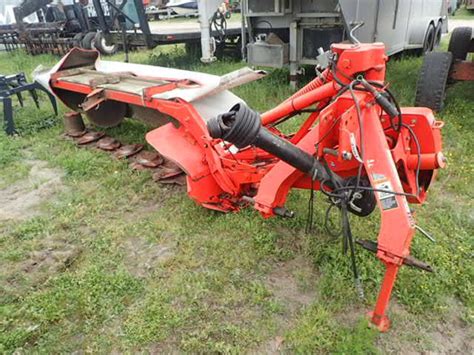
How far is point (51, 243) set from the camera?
319cm

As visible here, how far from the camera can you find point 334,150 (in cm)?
238

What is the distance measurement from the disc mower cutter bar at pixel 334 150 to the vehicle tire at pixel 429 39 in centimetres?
598

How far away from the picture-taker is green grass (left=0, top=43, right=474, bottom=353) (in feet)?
7.62

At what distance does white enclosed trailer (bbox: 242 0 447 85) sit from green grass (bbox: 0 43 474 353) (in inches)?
97.5

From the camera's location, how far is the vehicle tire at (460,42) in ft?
16.4

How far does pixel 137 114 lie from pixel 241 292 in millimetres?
2959

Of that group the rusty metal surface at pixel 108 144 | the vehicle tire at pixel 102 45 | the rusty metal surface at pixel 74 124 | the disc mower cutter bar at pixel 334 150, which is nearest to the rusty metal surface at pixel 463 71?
the disc mower cutter bar at pixel 334 150

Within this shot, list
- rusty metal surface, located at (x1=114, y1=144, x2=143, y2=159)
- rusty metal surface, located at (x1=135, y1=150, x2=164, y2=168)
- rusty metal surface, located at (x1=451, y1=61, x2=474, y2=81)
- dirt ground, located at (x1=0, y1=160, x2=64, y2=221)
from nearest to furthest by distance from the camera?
dirt ground, located at (x1=0, y1=160, x2=64, y2=221), rusty metal surface, located at (x1=135, y1=150, x2=164, y2=168), rusty metal surface, located at (x1=114, y1=144, x2=143, y2=159), rusty metal surface, located at (x1=451, y1=61, x2=474, y2=81)

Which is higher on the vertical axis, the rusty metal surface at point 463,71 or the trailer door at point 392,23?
the trailer door at point 392,23

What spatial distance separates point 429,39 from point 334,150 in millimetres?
7131

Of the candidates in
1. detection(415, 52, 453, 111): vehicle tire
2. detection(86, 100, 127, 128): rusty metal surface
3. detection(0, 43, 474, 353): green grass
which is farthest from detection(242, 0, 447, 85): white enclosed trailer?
detection(0, 43, 474, 353): green grass

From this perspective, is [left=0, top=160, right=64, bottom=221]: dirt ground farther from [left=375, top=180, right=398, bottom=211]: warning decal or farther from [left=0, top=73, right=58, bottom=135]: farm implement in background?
[left=375, top=180, right=398, bottom=211]: warning decal

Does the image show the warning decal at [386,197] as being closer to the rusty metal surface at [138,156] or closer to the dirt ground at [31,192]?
the rusty metal surface at [138,156]

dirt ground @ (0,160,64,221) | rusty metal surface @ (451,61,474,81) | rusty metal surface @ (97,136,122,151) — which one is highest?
rusty metal surface @ (451,61,474,81)
